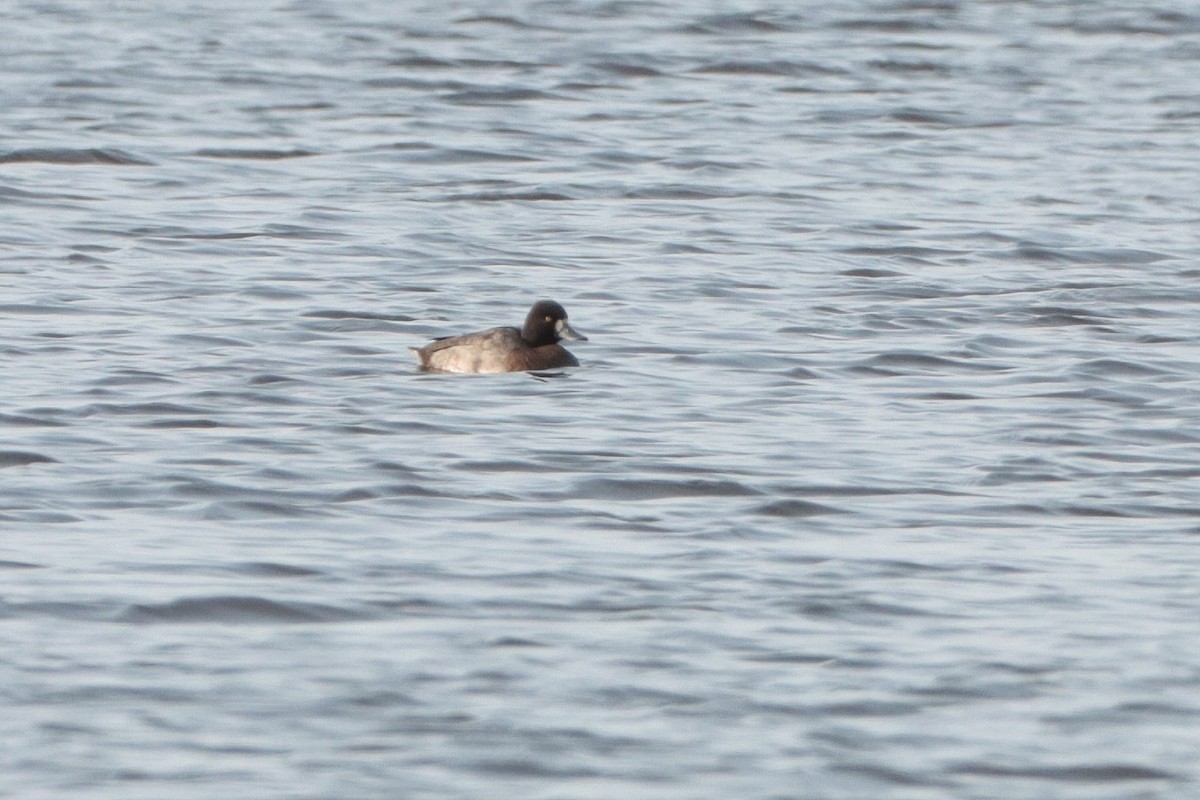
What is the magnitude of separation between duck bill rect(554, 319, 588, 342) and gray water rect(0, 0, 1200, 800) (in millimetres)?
259

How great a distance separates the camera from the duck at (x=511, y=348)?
14.4 metres

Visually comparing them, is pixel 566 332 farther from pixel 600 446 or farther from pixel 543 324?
pixel 600 446

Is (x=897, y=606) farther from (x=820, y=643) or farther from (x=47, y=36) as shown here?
(x=47, y=36)

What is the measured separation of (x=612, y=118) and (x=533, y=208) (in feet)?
17.6

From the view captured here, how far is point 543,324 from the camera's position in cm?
1484

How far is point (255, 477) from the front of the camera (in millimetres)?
11570

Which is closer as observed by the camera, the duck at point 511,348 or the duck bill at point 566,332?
the duck at point 511,348

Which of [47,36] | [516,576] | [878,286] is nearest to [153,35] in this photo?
[47,36]

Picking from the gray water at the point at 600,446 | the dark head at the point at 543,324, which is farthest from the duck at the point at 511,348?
the gray water at the point at 600,446

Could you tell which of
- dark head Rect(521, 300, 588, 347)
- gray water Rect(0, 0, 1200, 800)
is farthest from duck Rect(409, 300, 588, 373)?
gray water Rect(0, 0, 1200, 800)

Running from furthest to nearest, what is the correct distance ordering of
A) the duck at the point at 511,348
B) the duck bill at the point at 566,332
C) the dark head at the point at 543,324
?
the duck bill at the point at 566,332 < the dark head at the point at 543,324 < the duck at the point at 511,348

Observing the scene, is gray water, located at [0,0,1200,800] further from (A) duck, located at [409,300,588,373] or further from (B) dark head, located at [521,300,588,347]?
(B) dark head, located at [521,300,588,347]

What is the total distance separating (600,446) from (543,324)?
7.77ft

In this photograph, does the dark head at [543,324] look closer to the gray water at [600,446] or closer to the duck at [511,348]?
the duck at [511,348]
